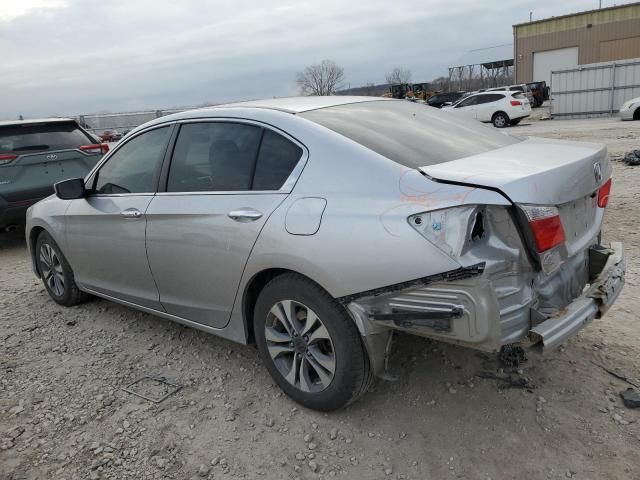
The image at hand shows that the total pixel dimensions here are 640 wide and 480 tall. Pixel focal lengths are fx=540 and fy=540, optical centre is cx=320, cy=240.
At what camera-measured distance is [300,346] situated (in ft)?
9.58

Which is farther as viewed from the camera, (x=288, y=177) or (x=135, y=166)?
(x=135, y=166)

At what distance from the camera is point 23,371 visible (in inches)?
150

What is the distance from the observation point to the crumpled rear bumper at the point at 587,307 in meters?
2.38

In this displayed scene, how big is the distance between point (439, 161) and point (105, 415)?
2.39 metres

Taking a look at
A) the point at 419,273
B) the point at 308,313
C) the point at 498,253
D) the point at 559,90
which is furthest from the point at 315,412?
the point at 559,90

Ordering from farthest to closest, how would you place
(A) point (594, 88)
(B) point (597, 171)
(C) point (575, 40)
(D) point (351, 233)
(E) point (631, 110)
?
(C) point (575, 40), (A) point (594, 88), (E) point (631, 110), (B) point (597, 171), (D) point (351, 233)

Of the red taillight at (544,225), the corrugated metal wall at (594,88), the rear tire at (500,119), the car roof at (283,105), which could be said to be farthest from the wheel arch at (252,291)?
the corrugated metal wall at (594,88)

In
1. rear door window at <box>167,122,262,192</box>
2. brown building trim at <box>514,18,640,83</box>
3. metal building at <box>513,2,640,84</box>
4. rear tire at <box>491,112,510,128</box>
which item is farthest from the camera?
brown building trim at <box>514,18,640,83</box>

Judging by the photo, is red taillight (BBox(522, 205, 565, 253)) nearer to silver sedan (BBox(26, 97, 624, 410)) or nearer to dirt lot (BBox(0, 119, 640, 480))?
silver sedan (BBox(26, 97, 624, 410))

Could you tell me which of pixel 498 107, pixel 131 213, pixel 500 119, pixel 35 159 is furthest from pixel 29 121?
pixel 500 119

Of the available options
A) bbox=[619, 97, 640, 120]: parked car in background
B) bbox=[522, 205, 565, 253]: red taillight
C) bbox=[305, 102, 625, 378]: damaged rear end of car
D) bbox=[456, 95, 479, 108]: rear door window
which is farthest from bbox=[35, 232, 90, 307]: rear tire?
bbox=[456, 95, 479, 108]: rear door window

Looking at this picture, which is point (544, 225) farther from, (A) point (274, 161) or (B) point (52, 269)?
(B) point (52, 269)

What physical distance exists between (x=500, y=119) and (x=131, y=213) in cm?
2180

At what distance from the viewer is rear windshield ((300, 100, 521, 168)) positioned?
276cm
